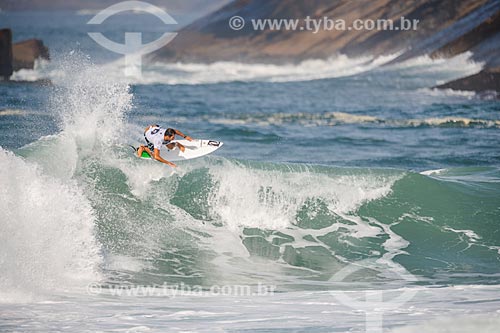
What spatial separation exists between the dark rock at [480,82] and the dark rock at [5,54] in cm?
1574

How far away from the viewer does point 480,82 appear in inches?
1160

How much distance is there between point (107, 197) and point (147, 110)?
43.5 ft

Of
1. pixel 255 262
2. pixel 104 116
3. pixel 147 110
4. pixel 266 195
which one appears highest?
pixel 147 110

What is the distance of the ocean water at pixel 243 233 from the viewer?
25.1 feet

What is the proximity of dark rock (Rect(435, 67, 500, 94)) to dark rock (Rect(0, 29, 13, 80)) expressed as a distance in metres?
15.7

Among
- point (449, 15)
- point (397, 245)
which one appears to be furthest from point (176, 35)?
point (397, 245)

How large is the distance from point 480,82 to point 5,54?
697 inches

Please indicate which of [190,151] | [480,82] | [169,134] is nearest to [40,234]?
[169,134]

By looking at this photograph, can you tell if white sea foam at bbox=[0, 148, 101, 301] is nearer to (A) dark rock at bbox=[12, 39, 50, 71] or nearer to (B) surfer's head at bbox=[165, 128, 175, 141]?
(B) surfer's head at bbox=[165, 128, 175, 141]

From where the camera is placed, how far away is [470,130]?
20.7 metres

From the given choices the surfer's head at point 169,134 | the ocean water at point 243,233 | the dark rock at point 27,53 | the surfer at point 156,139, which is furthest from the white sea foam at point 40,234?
the dark rock at point 27,53

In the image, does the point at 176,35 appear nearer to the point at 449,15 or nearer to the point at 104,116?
the point at 449,15
